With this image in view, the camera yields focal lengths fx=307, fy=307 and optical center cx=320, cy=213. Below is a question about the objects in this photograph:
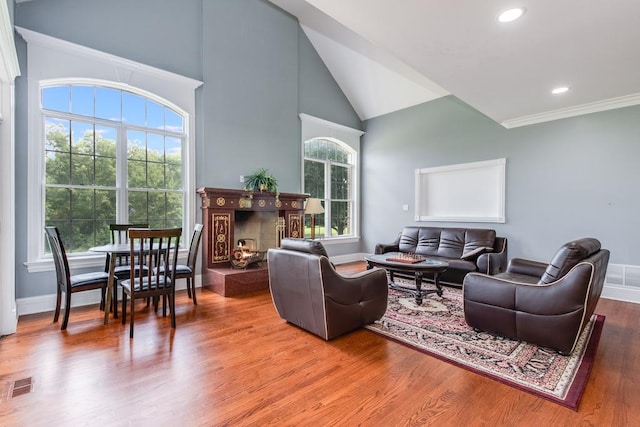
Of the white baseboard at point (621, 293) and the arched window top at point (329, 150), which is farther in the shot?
the arched window top at point (329, 150)

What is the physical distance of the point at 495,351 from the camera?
2572mm


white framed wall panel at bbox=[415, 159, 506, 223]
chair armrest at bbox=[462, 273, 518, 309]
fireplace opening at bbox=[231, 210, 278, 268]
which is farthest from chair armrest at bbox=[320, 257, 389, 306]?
white framed wall panel at bbox=[415, 159, 506, 223]

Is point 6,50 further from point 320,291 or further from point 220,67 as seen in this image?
point 320,291

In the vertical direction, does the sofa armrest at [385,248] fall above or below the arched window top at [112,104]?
below

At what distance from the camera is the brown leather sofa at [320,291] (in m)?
2.66

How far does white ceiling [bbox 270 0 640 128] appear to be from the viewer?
7.52 ft

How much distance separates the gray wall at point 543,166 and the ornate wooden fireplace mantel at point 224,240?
3351 millimetres

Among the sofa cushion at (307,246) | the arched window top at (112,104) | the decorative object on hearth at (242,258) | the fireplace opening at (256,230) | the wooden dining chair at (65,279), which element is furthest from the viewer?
the fireplace opening at (256,230)

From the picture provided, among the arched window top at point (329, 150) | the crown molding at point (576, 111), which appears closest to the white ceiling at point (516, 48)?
the crown molding at point (576, 111)

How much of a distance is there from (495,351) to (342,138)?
17.9 feet

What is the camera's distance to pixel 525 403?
1900 millimetres

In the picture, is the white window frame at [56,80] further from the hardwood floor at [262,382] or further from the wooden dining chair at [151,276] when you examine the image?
the wooden dining chair at [151,276]

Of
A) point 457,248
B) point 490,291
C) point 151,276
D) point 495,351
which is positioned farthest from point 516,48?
point 151,276

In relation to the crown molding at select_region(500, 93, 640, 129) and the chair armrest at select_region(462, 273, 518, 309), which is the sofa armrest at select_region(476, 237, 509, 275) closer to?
the chair armrest at select_region(462, 273, 518, 309)
